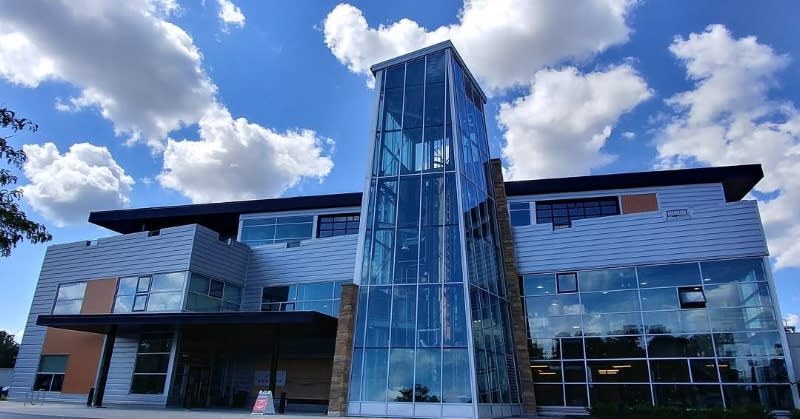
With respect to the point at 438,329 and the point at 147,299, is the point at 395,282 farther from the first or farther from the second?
the point at 147,299

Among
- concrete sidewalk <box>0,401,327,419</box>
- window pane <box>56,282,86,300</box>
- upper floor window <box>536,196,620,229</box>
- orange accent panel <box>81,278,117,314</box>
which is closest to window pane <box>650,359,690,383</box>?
upper floor window <box>536,196,620,229</box>

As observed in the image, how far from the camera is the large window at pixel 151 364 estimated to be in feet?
72.9

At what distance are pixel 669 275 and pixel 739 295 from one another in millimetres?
2218

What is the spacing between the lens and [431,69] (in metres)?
22.7

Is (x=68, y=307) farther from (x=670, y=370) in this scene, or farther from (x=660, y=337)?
(x=670, y=370)

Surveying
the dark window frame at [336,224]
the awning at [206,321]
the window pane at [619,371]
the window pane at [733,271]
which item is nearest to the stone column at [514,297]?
the window pane at [619,371]

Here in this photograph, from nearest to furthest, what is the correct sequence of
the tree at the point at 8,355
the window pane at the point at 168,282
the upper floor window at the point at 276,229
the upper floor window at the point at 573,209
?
1. the window pane at the point at 168,282
2. the upper floor window at the point at 573,209
3. the upper floor window at the point at 276,229
4. the tree at the point at 8,355

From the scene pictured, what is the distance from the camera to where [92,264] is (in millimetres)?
25984

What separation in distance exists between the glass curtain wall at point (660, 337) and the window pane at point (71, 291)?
20087 mm

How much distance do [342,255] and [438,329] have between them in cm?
827

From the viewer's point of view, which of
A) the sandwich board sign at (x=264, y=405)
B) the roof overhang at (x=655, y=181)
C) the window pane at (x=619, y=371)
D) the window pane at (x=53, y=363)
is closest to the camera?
the sandwich board sign at (x=264, y=405)

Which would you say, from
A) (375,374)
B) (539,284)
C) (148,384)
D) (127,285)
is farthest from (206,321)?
(539,284)

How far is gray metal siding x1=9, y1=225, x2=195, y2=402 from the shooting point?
23953mm

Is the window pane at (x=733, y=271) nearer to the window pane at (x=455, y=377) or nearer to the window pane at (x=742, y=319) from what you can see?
the window pane at (x=742, y=319)
